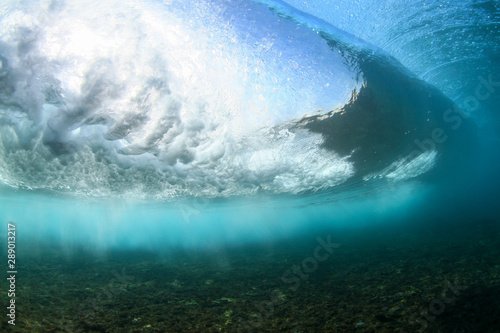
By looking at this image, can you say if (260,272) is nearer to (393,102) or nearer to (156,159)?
(156,159)

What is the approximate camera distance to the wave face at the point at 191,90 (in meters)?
5.29

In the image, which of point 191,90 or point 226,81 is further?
point 191,90

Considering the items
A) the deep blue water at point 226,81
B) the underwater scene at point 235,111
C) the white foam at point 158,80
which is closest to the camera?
the underwater scene at point 235,111

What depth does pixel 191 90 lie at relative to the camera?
6984 millimetres

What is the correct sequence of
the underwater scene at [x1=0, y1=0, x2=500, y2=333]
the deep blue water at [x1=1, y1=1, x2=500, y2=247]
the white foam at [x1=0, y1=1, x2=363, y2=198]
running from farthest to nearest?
the deep blue water at [x1=1, y1=1, x2=500, y2=247] → the white foam at [x1=0, y1=1, x2=363, y2=198] → the underwater scene at [x1=0, y1=0, x2=500, y2=333]

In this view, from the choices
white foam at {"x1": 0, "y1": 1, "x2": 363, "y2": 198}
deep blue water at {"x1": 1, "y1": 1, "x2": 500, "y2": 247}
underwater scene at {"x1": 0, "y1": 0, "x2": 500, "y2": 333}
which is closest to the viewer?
underwater scene at {"x1": 0, "y1": 0, "x2": 500, "y2": 333}

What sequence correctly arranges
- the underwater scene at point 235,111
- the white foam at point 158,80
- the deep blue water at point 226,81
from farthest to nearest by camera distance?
the deep blue water at point 226,81 → the white foam at point 158,80 → the underwater scene at point 235,111

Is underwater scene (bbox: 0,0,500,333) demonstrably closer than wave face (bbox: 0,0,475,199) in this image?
Yes

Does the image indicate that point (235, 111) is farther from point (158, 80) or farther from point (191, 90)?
point (158, 80)

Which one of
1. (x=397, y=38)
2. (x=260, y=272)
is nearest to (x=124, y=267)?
(x=260, y=272)

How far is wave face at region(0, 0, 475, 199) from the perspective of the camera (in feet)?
17.4

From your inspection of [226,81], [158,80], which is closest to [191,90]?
[158,80]

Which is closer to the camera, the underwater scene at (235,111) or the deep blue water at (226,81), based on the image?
the underwater scene at (235,111)

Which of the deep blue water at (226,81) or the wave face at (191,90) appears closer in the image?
the wave face at (191,90)
